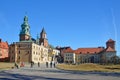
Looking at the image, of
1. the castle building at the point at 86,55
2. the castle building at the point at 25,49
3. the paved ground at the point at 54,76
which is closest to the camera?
the paved ground at the point at 54,76

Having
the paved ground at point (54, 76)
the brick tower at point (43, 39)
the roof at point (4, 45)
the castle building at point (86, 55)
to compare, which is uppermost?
the brick tower at point (43, 39)

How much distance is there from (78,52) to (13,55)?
77.5 metres

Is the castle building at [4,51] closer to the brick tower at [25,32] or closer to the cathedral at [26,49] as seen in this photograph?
the cathedral at [26,49]

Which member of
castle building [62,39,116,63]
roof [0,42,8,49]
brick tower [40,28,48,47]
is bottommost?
castle building [62,39,116,63]

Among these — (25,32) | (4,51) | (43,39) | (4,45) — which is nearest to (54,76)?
(25,32)

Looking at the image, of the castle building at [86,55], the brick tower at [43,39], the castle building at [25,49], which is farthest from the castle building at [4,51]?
the castle building at [86,55]

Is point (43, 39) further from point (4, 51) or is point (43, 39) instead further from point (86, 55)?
point (86, 55)

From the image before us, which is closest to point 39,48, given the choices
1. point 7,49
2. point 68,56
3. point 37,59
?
point 37,59

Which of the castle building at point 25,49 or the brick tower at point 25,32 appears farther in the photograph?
the brick tower at point 25,32

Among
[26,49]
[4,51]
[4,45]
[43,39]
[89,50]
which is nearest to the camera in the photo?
[26,49]

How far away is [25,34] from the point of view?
137 m

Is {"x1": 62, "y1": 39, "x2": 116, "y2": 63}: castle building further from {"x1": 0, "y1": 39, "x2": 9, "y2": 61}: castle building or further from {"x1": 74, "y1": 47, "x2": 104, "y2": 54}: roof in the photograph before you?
{"x1": 0, "y1": 39, "x2": 9, "y2": 61}: castle building

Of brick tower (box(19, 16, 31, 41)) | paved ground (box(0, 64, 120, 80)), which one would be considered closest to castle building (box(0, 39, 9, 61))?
brick tower (box(19, 16, 31, 41))

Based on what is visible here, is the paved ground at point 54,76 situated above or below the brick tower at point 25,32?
below
